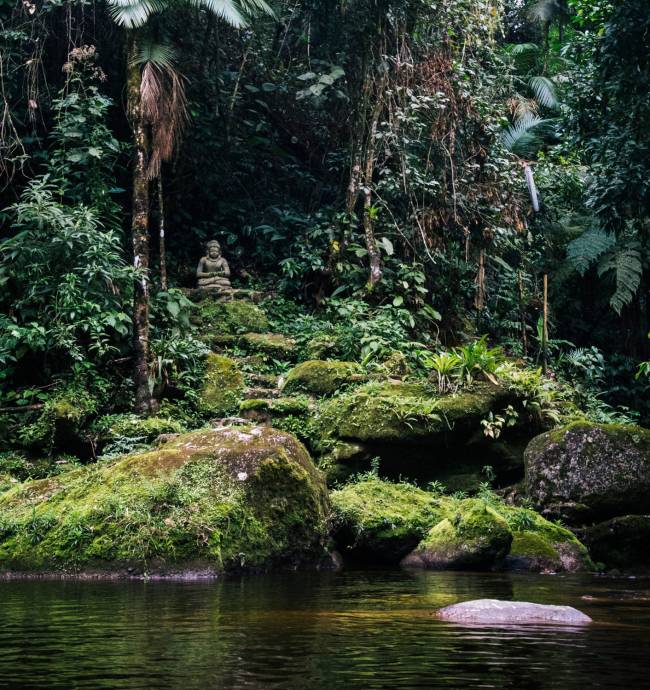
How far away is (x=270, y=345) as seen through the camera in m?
14.4

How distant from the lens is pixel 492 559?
8.05 metres

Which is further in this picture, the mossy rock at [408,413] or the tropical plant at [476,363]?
the tropical plant at [476,363]

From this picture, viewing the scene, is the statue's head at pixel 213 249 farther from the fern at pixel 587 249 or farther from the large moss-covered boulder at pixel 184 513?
the large moss-covered boulder at pixel 184 513

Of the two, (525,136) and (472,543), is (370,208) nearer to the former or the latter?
(525,136)

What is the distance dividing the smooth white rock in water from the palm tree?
7738 mm

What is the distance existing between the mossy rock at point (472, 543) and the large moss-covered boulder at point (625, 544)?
1.35m

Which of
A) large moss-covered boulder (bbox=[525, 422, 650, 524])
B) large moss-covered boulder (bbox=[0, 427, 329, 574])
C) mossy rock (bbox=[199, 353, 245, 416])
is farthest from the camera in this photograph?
mossy rock (bbox=[199, 353, 245, 416])

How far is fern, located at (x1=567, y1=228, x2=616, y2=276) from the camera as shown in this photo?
680 inches

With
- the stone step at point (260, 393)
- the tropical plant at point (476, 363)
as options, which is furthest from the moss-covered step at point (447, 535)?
the stone step at point (260, 393)

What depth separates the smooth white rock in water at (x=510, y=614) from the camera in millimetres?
4719

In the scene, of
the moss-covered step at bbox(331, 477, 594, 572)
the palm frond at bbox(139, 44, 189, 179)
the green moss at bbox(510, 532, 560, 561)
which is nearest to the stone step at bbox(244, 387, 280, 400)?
the moss-covered step at bbox(331, 477, 594, 572)

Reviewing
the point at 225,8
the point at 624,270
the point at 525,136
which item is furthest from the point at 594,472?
the point at 525,136

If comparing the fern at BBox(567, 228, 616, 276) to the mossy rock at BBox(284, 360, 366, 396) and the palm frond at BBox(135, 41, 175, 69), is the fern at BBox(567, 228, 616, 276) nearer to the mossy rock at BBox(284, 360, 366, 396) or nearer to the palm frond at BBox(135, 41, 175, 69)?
the mossy rock at BBox(284, 360, 366, 396)

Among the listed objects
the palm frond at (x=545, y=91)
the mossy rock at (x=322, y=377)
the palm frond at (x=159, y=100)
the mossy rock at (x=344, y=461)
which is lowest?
the mossy rock at (x=344, y=461)
